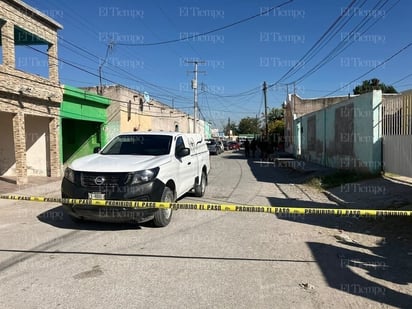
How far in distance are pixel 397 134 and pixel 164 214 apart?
8919 mm

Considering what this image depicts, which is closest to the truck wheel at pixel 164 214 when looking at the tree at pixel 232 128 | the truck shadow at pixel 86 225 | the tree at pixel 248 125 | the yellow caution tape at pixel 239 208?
the truck shadow at pixel 86 225

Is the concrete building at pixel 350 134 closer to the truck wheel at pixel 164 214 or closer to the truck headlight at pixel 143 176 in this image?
the truck wheel at pixel 164 214

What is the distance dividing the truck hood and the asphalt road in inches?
45.4

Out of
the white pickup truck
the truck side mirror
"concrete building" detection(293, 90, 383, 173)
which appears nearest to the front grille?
the white pickup truck

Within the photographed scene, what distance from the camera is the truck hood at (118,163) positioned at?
24.0ft

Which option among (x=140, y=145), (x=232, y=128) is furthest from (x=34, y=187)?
(x=232, y=128)

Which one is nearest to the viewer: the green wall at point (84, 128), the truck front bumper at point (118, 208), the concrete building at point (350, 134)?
the truck front bumper at point (118, 208)

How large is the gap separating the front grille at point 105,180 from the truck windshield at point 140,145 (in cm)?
153

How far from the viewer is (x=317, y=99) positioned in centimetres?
4884

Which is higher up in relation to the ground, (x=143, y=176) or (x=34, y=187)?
(x=143, y=176)

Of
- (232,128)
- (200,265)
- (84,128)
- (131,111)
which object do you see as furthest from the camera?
(232,128)

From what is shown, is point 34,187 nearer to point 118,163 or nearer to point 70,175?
point 70,175

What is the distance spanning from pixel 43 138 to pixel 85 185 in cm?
1324

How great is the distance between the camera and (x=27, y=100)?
1598 cm
